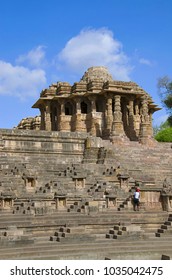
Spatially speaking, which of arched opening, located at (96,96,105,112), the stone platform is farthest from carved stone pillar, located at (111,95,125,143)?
arched opening, located at (96,96,105,112)

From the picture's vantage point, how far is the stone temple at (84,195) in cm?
1413

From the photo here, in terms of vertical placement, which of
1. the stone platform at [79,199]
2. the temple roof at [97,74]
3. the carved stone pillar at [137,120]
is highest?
the temple roof at [97,74]

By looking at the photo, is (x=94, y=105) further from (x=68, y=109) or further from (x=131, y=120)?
(x=68, y=109)

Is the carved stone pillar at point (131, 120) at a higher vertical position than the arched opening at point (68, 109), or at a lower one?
lower

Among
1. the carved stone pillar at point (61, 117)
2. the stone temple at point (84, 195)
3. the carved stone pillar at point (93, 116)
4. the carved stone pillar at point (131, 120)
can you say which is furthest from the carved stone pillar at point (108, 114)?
the carved stone pillar at point (61, 117)

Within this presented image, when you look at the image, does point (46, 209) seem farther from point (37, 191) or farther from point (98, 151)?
point (98, 151)

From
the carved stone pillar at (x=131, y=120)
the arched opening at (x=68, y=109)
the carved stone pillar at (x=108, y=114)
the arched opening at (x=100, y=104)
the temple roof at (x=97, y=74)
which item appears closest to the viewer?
the carved stone pillar at (x=108, y=114)

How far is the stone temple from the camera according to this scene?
14.1m

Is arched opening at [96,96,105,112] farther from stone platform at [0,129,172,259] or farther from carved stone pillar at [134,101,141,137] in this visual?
stone platform at [0,129,172,259]

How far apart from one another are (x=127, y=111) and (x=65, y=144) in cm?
1450

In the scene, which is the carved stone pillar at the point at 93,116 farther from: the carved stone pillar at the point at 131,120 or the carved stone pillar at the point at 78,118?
the carved stone pillar at the point at 131,120

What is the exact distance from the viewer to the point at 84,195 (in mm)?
19969

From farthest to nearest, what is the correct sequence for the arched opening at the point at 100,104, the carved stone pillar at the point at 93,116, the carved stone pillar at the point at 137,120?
the carved stone pillar at the point at 137,120 → the arched opening at the point at 100,104 → the carved stone pillar at the point at 93,116
